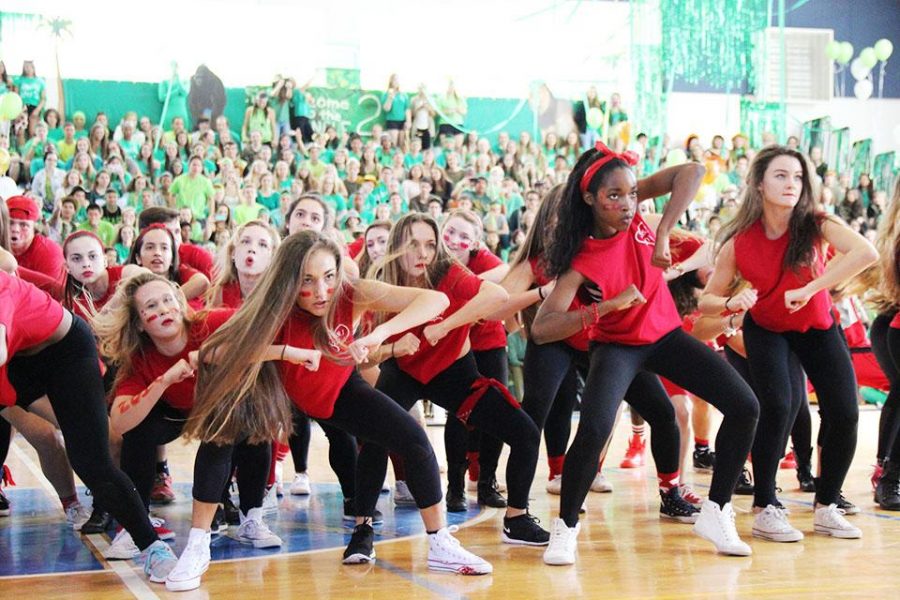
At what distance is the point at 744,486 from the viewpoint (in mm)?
5996

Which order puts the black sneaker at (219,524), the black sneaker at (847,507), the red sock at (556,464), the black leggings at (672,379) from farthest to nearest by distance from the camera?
the red sock at (556,464) < the black sneaker at (847,507) < the black sneaker at (219,524) < the black leggings at (672,379)

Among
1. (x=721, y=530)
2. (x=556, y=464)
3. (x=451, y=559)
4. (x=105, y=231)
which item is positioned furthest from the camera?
(x=105, y=231)

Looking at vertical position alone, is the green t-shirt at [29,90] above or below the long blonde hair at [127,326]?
above

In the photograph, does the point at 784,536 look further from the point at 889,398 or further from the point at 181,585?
the point at 181,585

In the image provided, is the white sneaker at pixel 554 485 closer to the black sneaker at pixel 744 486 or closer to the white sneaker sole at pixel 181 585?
the black sneaker at pixel 744 486

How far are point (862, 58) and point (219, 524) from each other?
18.7 metres

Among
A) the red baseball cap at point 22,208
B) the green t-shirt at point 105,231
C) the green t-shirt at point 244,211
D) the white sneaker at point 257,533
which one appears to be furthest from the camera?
the green t-shirt at point 244,211

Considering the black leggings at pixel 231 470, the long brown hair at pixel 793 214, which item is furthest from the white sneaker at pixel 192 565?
the long brown hair at pixel 793 214

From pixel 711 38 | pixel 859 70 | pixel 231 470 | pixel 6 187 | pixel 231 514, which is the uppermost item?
pixel 711 38

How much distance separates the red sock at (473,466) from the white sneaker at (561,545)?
1.78 metres

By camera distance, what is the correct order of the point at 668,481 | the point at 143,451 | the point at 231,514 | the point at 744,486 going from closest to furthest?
the point at 143,451
the point at 231,514
the point at 668,481
the point at 744,486

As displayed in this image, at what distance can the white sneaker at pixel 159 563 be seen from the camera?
161 inches

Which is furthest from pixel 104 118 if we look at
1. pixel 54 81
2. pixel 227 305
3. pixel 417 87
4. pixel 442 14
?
pixel 227 305

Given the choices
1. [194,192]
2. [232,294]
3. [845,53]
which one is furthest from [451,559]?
[845,53]
